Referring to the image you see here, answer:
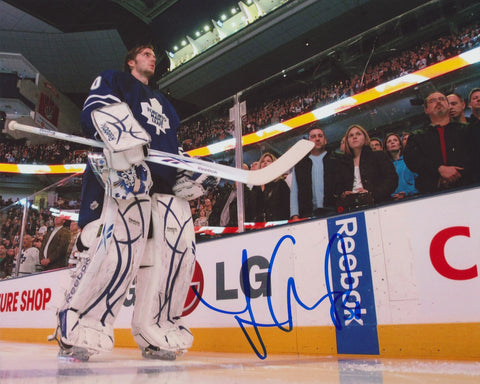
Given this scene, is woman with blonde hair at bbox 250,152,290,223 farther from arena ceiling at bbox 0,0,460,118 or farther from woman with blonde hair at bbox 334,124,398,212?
arena ceiling at bbox 0,0,460,118

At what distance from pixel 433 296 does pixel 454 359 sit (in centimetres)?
25

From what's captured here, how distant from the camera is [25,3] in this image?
13.7m

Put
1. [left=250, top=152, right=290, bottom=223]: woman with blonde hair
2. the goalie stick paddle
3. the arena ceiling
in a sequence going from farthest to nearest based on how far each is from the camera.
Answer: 1. the arena ceiling
2. [left=250, top=152, right=290, bottom=223]: woman with blonde hair
3. the goalie stick paddle

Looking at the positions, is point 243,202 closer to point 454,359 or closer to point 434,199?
point 434,199

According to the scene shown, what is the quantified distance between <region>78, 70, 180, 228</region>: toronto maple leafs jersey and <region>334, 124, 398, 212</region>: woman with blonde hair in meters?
0.95

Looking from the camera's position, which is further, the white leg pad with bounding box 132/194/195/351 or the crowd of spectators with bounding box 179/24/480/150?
the crowd of spectators with bounding box 179/24/480/150

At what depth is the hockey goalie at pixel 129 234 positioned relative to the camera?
147cm

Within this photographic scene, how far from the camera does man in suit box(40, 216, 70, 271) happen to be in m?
3.55

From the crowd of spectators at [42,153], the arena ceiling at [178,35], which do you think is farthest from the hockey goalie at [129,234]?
the crowd of spectators at [42,153]

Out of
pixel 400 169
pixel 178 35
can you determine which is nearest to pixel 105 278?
pixel 400 169

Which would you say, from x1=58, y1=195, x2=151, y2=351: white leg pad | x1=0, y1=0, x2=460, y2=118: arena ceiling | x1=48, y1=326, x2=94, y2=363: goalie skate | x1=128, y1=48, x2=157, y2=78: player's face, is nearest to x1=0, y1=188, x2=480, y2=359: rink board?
x1=58, y1=195, x2=151, y2=351: white leg pad

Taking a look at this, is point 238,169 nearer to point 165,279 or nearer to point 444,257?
point 165,279

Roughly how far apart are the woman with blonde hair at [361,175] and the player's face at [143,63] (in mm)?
1141
